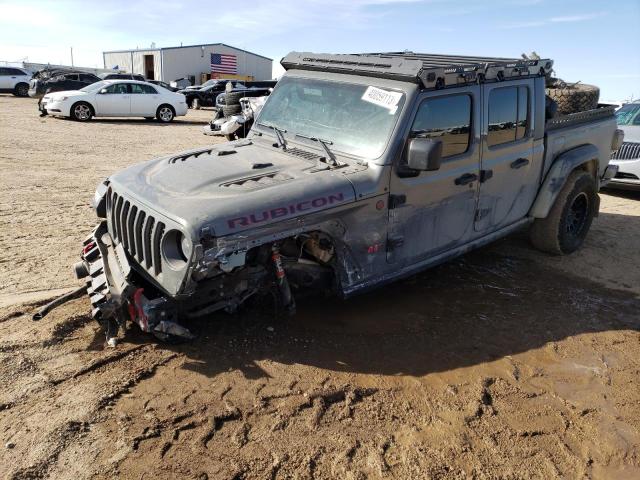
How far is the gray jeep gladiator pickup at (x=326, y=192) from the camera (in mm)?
3383

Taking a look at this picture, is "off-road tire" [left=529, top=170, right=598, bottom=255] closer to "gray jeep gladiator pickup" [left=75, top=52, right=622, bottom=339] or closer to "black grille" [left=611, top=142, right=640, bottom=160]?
"gray jeep gladiator pickup" [left=75, top=52, right=622, bottom=339]

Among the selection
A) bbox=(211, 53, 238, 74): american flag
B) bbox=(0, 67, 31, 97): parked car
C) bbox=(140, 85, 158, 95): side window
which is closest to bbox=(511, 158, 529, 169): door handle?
bbox=(140, 85, 158, 95): side window

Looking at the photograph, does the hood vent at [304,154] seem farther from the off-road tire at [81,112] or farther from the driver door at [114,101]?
the driver door at [114,101]

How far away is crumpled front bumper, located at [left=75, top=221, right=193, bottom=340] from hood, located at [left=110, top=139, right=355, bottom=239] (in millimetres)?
531

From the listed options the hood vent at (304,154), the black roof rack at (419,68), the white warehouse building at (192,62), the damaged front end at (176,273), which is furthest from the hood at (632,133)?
the white warehouse building at (192,62)

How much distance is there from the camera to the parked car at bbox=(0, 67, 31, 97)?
28906mm

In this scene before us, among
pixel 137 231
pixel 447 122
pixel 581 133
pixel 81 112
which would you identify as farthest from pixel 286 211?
pixel 81 112

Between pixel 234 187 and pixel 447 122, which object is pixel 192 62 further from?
pixel 234 187

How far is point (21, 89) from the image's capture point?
29.2 meters

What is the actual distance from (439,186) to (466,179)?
36 centimetres

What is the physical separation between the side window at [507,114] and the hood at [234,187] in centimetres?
176

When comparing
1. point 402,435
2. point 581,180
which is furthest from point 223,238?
point 581,180

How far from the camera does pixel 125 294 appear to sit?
348 cm

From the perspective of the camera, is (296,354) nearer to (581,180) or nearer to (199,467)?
(199,467)
